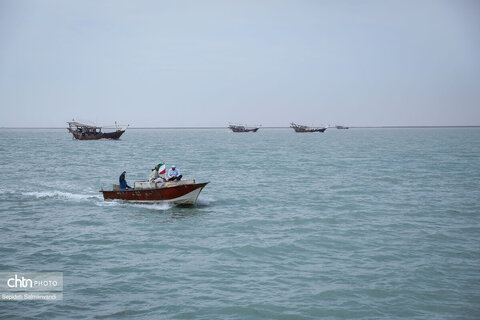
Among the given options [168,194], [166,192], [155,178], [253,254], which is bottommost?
[253,254]

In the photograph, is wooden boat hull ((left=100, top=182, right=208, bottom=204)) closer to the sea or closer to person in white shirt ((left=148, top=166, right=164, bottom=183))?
the sea

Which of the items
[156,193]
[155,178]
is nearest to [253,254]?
[156,193]

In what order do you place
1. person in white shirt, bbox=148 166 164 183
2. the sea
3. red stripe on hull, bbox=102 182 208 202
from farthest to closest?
1. person in white shirt, bbox=148 166 164 183
2. red stripe on hull, bbox=102 182 208 202
3. the sea

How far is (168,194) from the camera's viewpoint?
67.4 feet

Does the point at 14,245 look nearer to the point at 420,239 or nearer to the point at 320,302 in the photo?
the point at 320,302

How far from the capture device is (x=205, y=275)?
11.5 meters

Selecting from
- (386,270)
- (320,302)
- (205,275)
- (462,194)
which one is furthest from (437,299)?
(462,194)

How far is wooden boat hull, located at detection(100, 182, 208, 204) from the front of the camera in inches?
802

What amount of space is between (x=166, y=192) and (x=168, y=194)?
0.47ft

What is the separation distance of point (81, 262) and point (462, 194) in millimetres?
21808

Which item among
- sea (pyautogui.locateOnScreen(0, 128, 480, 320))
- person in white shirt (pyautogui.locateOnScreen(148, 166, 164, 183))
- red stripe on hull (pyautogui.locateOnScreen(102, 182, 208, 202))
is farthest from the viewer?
person in white shirt (pyautogui.locateOnScreen(148, 166, 164, 183))

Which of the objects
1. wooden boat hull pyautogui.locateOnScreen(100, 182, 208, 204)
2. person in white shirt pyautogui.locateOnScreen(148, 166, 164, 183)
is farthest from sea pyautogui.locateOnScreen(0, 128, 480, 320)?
person in white shirt pyautogui.locateOnScreen(148, 166, 164, 183)

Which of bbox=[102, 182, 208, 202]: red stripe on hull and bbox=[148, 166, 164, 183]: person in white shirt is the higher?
bbox=[148, 166, 164, 183]: person in white shirt

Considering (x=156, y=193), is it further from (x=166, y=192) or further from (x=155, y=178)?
(x=155, y=178)
